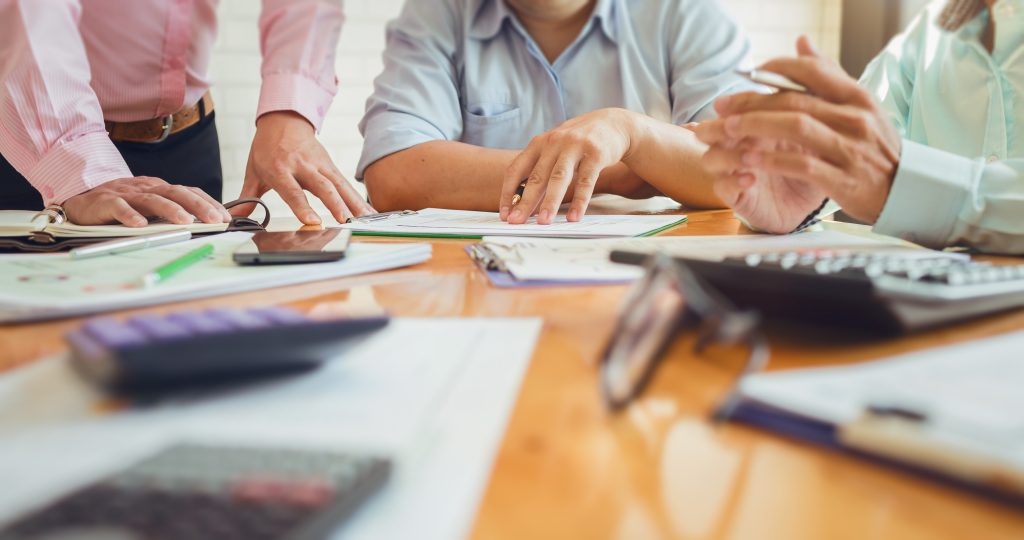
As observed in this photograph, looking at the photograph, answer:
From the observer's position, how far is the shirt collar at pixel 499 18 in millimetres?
1413

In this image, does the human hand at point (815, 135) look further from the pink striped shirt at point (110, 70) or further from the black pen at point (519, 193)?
the pink striped shirt at point (110, 70)

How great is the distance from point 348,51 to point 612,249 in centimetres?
217

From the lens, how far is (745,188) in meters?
0.71

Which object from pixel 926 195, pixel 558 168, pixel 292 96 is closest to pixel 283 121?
pixel 292 96

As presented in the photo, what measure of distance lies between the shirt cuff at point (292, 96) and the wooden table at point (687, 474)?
870mm

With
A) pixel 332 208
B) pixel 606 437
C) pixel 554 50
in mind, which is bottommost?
pixel 332 208

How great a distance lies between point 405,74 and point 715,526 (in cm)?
132

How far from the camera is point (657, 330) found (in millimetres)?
281

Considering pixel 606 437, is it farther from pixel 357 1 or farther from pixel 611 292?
pixel 357 1

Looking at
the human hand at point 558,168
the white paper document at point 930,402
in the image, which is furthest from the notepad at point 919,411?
the human hand at point 558,168

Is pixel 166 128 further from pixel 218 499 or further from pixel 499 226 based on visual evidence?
pixel 218 499

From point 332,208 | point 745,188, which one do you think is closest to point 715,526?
point 745,188

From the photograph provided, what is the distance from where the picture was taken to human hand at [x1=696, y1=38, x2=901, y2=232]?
60cm

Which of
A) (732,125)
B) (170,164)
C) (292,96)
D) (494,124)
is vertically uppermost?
(732,125)
